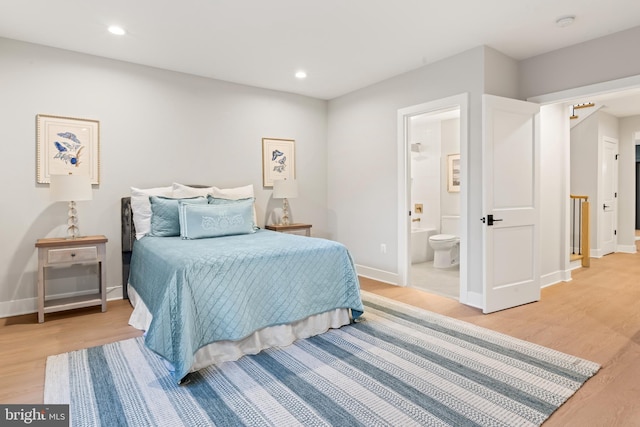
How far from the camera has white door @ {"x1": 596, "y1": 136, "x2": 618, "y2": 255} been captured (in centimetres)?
645

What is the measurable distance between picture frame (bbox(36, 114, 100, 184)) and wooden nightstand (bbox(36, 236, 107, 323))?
72cm

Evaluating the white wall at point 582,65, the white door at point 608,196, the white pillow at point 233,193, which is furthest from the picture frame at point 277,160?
the white door at point 608,196

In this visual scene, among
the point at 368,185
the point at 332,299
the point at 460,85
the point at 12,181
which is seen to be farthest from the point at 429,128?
the point at 12,181

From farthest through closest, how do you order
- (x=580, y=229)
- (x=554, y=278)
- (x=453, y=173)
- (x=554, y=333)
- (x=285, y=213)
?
(x=453, y=173) → (x=580, y=229) → (x=285, y=213) → (x=554, y=278) → (x=554, y=333)


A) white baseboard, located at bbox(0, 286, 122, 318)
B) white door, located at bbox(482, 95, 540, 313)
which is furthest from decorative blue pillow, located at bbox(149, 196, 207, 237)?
white door, located at bbox(482, 95, 540, 313)

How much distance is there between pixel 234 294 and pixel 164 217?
5.42ft

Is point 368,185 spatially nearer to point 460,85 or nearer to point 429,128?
point 460,85

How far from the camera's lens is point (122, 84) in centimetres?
391

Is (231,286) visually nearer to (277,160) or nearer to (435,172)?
(277,160)

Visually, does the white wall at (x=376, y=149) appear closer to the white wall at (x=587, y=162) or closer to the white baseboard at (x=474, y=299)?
the white baseboard at (x=474, y=299)

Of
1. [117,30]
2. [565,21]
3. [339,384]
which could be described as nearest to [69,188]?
[117,30]

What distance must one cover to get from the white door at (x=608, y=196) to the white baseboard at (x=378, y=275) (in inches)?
174

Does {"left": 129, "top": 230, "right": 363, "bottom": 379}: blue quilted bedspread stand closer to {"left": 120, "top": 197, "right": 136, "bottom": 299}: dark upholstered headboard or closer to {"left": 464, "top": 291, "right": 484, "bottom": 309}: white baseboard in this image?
{"left": 120, "top": 197, "right": 136, "bottom": 299}: dark upholstered headboard

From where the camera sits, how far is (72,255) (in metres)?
3.30
